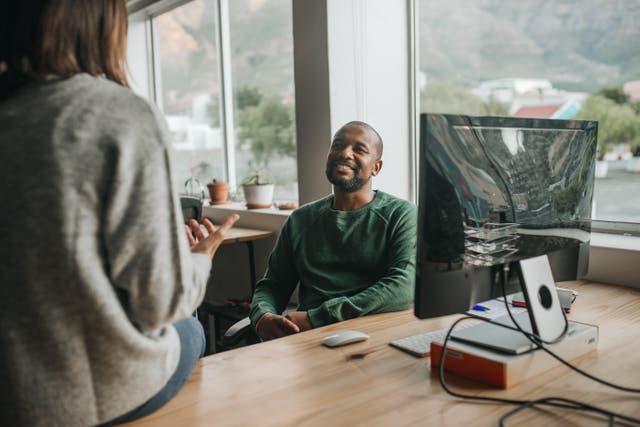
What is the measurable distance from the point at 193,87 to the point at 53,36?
370cm

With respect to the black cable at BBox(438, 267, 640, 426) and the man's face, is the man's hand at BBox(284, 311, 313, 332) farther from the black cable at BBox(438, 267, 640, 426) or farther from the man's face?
the black cable at BBox(438, 267, 640, 426)

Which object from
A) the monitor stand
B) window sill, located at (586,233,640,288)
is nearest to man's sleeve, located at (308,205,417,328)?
the monitor stand

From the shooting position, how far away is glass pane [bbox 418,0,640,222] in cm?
217

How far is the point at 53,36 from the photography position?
827 millimetres

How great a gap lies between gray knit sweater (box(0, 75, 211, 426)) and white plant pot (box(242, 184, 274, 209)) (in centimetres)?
261

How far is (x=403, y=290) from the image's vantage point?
1.80 meters

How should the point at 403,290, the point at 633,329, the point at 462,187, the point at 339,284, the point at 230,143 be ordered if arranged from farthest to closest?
the point at 230,143 → the point at 339,284 → the point at 403,290 → the point at 633,329 → the point at 462,187

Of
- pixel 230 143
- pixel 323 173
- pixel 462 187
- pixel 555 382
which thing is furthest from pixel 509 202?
pixel 230 143

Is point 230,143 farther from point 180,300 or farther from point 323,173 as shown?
point 180,300

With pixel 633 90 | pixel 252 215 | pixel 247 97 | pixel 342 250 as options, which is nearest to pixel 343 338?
pixel 342 250

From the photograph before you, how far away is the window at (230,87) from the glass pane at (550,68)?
1.10m

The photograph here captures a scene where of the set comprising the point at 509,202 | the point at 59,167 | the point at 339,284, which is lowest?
the point at 339,284

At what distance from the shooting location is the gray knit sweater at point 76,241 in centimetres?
77

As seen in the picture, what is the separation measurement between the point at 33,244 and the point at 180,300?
0.22m
